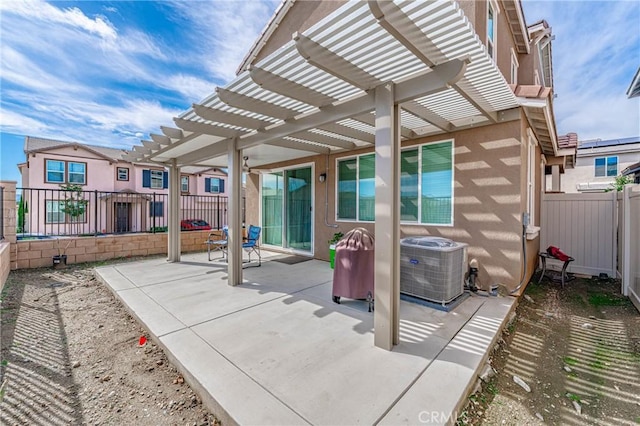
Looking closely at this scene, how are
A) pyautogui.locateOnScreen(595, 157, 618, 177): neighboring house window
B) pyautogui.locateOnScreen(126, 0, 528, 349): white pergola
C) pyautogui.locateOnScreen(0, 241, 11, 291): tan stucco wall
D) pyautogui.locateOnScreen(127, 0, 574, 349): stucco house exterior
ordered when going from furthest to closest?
pyautogui.locateOnScreen(595, 157, 618, 177): neighboring house window, pyautogui.locateOnScreen(0, 241, 11, 291): tan stucco wall, pyautogui.locateOnScreen(127, 0, 574, 349): stucco house exterior, pyautogui.locateOnScreen(126, 0, 528, 349): white pergola

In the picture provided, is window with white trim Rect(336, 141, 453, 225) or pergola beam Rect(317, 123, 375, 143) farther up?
pergola beam Rect(317, 123, 375, 143)

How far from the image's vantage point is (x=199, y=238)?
8953 millimetres

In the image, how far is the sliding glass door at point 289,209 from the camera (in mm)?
7711

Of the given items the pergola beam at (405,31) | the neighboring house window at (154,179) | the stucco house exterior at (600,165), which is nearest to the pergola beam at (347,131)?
the pergola beam at (405,31)

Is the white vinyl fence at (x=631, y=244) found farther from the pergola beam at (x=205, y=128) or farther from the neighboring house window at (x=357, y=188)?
the pergola beam at (x=205, y=128)

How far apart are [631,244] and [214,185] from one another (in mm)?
22198

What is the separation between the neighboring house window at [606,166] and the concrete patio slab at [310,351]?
19159mm

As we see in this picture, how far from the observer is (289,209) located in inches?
322

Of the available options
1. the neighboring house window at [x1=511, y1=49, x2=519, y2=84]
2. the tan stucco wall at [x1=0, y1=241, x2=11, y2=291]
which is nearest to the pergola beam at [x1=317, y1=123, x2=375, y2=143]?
the neighboring house window at [x1=511, y1=49, x2=519, y2=84]

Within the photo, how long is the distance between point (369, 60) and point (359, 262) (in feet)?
8.20

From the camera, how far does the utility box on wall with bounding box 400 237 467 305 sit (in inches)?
150

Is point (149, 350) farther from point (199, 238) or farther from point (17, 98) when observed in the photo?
point (17, 98)

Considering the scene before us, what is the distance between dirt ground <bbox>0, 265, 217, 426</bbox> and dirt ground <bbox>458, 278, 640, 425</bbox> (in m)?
2.35

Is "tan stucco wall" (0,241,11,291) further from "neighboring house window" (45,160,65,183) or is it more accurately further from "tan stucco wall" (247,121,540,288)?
"neighboring house window" (45,160,65,183)
